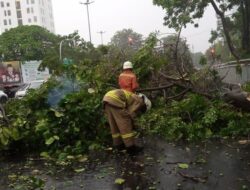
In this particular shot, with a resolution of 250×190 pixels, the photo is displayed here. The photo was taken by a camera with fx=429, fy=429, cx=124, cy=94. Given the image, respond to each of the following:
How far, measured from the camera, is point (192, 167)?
5969 mm

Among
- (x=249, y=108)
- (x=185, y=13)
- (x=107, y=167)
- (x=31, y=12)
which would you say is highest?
(x=31, y=12)

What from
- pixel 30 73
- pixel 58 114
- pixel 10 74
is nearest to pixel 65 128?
pixel 58 114

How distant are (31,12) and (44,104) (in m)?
111

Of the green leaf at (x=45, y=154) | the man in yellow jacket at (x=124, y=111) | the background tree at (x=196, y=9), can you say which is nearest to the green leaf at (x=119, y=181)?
the man in yellow jacket at (x=124, y=111)

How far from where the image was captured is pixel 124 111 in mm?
7234

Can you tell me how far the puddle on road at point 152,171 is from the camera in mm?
5363

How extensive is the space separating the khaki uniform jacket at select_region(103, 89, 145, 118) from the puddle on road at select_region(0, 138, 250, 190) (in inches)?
29.6

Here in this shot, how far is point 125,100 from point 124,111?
0.19 metres

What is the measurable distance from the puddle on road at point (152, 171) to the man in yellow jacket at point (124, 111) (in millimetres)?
260

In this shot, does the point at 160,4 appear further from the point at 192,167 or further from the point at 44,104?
the point at 192,167

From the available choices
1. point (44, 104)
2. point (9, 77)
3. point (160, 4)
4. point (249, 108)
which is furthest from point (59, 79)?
point (9, 77)

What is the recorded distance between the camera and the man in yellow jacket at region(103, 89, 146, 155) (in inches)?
283

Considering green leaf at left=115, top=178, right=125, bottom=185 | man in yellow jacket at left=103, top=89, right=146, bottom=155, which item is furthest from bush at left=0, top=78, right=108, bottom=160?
green leaf at left=115, top=178, right=125, bottom=185

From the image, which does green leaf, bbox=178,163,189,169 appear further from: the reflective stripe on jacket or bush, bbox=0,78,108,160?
bush, bbox=0,78,108,160
